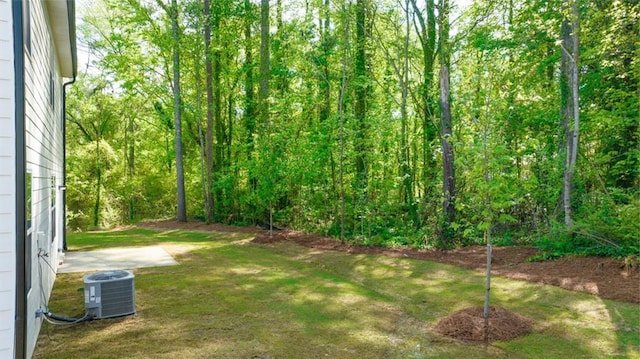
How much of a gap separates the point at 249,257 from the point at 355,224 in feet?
13.2

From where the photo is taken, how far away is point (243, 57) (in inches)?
843

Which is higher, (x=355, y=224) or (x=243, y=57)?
(x=243, y=57)

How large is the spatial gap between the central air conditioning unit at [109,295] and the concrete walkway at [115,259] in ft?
10.5

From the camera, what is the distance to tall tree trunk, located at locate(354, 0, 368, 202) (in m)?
12.1

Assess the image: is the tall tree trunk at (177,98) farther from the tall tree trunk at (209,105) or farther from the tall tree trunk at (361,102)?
the tall tree trunk at (361,102)

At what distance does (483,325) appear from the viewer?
5105mm

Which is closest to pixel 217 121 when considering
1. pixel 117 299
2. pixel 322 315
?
pixel 117 299

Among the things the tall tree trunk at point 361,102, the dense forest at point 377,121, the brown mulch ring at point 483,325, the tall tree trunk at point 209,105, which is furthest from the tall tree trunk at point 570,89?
the tall tree trunk at point 209,105

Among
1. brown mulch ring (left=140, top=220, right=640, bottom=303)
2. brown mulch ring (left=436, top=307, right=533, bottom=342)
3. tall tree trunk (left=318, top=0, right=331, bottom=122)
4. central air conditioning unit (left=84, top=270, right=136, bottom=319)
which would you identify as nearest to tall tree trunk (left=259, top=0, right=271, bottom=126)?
tall tree trunk (left=318, top=0, right=331, bottom=122)
